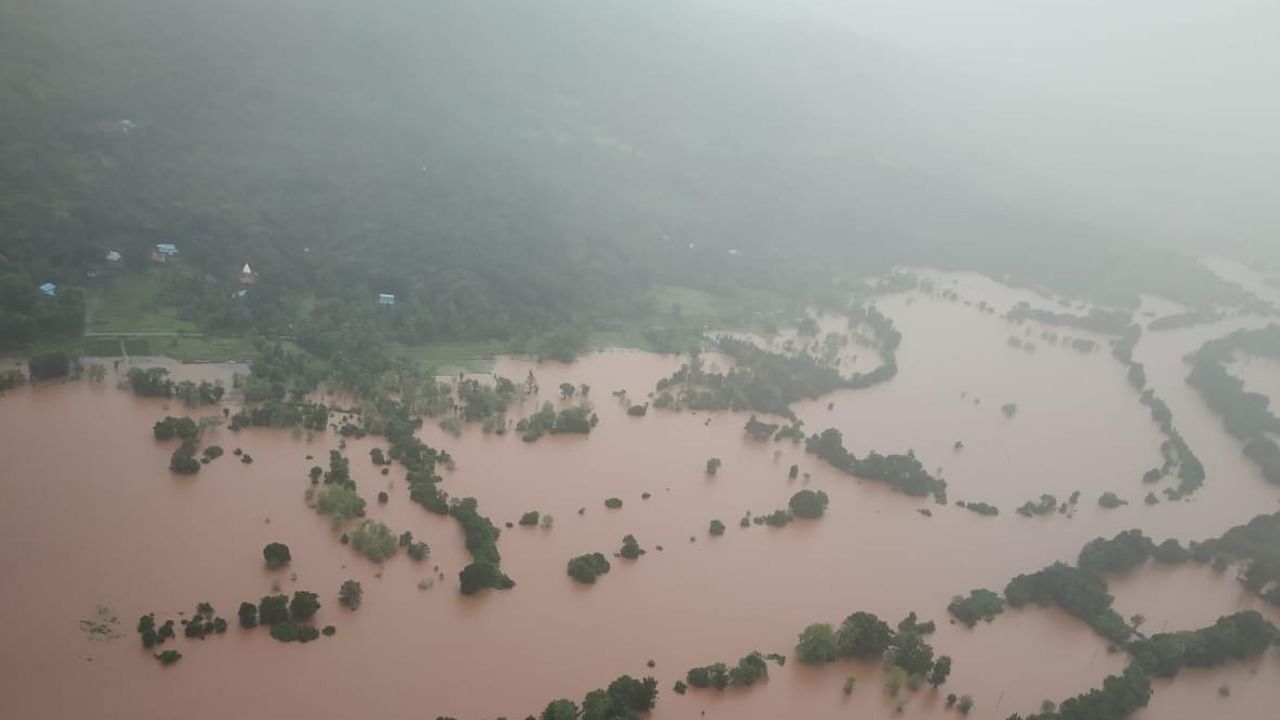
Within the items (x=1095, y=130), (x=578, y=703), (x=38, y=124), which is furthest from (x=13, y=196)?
(x=1095, y=130)

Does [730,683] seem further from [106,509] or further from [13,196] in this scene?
[13,196]

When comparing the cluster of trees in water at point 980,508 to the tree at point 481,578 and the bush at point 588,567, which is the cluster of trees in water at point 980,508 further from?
the tree at point 481,578

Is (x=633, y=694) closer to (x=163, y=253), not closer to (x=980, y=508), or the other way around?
(x=980, y=508)

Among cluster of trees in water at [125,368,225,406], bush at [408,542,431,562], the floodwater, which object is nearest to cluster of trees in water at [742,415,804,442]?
the floodwater

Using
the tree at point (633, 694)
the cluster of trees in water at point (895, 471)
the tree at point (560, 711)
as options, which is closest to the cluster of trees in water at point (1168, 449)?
the cluster of trees in water at point (895, 471)

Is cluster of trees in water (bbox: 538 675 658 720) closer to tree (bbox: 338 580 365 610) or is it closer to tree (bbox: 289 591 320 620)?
tree (bbox: 338 580 365 610)

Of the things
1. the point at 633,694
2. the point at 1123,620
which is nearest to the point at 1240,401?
the point at 1123,620
